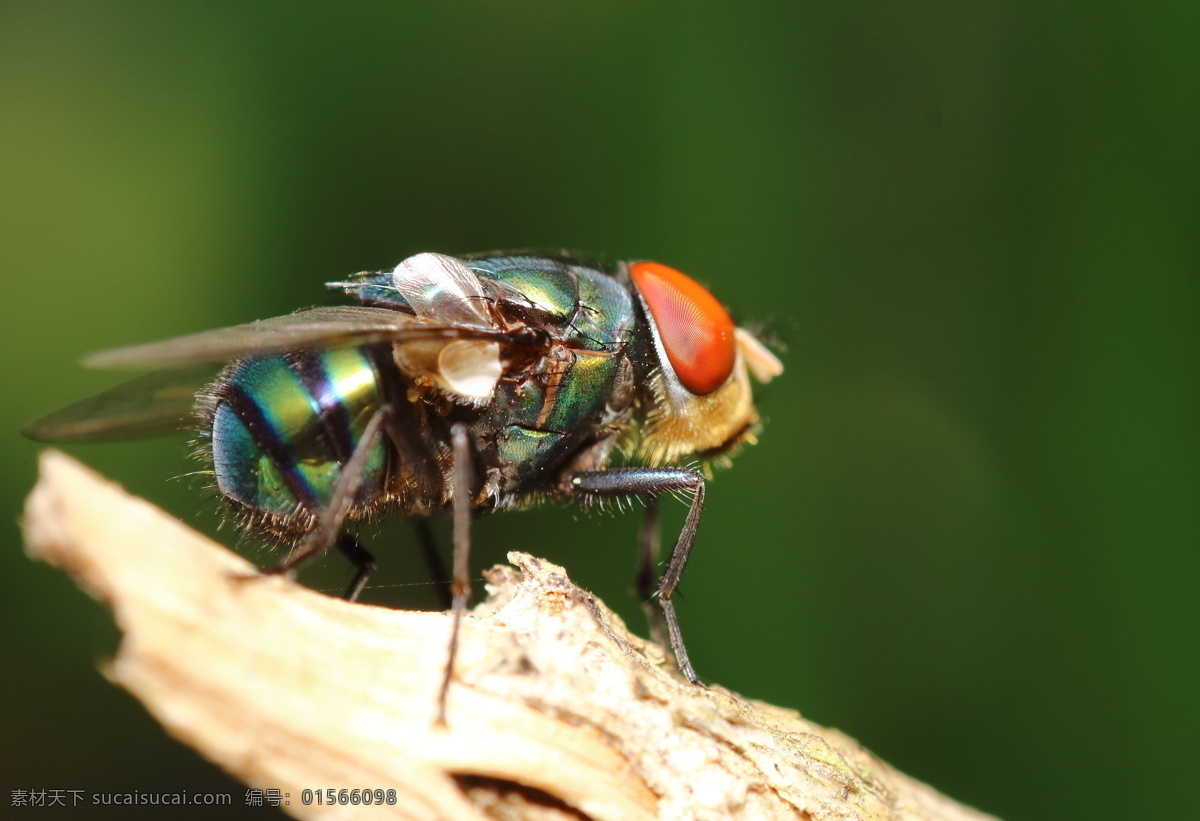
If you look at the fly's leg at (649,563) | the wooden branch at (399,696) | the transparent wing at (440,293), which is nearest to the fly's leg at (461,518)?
the wooden branch at (399,696)

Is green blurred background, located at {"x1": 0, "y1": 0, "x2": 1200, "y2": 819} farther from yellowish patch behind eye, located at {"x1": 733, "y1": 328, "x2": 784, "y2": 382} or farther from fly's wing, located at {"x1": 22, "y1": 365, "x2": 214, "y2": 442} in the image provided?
fly's wing, located at {"x1": 22, "y1": 365, "x2": 214, "y2": 442}

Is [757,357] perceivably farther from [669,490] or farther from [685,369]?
[669,490]

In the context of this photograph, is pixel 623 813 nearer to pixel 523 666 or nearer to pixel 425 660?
pixel 523 666

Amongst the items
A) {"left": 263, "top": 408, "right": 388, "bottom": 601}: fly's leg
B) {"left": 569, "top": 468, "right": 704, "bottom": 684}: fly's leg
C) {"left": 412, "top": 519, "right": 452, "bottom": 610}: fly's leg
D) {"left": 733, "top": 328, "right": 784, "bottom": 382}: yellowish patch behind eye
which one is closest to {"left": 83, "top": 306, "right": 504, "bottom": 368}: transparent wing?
{"left": 263, "top": 408, "right": 388, "bottom": 601}: fly's leg

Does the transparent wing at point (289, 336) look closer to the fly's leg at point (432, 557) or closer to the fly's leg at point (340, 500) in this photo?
the fly's leg at point (340, 500)

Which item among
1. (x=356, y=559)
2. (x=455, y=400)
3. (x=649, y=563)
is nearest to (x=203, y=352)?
(x=455, y=400)

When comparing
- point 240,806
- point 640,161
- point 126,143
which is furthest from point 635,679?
point 126,143

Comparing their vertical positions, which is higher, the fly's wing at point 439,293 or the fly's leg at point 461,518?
the fly's wing at point 439,293
